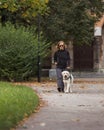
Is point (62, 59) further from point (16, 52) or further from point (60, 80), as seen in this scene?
point (16, 52)

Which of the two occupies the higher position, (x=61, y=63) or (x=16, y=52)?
(x=16, y=52)

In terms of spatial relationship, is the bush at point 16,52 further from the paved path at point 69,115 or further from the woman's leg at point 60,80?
the paved path at point 69,115

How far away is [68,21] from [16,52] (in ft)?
15.6

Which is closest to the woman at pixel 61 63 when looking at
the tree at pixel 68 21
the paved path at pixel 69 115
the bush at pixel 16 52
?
the paved path at pixel 69 115

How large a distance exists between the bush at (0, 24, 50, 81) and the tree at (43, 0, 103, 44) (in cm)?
272

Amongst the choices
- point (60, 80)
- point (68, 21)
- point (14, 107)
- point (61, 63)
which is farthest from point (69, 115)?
point (68, 21)

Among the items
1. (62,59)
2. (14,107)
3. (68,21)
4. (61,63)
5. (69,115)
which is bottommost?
(69,115)

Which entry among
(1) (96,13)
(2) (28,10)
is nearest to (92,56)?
(1) (96,13)

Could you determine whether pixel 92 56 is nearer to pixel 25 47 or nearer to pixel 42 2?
pixel 25 47

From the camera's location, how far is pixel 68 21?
3462cm

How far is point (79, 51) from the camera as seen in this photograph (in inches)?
1788

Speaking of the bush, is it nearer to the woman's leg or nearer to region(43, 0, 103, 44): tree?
region(43, 0, 103, 44): tree

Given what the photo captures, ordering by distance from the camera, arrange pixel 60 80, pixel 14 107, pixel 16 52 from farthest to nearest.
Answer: pixel 16 52
pixel 60 80
pixel 14 107

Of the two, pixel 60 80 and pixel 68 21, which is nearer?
pixel 60 80
